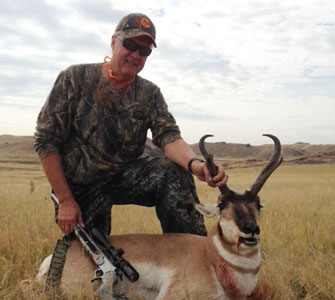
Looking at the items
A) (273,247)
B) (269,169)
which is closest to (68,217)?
(269,169)

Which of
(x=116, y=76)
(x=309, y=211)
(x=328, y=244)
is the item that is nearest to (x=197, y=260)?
(x=116, y=76)

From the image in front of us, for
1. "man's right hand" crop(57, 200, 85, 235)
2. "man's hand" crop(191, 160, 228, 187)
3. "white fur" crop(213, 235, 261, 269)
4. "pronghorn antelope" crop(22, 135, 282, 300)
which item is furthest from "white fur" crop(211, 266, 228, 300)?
"man's right hand" crop(57, 200, 85, 235)

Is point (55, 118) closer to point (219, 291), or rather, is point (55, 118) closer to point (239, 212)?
point (239, 212)

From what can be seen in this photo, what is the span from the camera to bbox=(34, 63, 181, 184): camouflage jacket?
185 inches

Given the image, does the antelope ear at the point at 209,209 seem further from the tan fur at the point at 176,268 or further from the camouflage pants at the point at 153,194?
the camouflage pants at the point at 153,194

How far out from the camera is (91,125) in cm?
484

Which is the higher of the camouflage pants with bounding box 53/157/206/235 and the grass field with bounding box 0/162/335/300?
the camouflage pants with bounding box 53/157/206/235

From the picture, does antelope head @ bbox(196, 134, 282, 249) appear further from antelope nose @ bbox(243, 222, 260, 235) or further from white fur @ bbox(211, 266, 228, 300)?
white fur @ bbox(211, 266, 228, 300)

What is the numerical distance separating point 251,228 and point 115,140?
2.25 metres

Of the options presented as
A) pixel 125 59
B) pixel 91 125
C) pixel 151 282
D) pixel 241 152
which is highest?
pixel 125 59

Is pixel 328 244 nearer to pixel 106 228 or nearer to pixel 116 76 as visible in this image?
pixel 106 228

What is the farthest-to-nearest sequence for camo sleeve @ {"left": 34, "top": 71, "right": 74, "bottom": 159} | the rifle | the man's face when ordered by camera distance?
the man's face < camo sleeve @ {"left": 34, "top": 71, "right": 74, "bottom": 159} < the rifle

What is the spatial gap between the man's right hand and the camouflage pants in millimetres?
544

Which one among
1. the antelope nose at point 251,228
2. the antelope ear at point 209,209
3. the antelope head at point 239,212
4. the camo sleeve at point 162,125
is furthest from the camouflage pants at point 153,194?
the antelope nose at point 251,228
